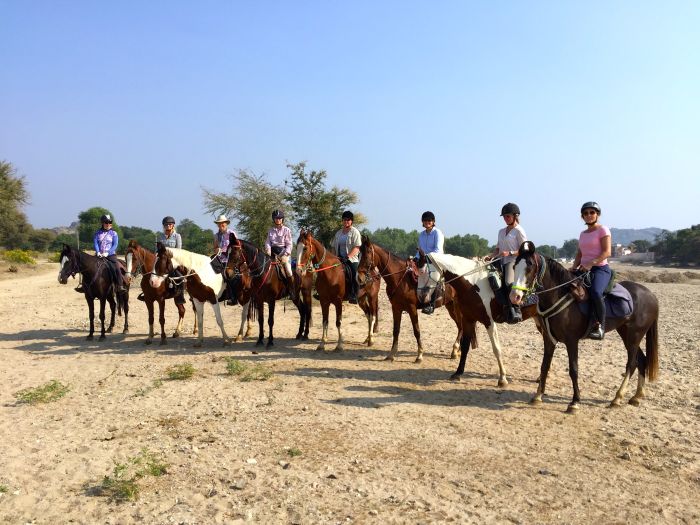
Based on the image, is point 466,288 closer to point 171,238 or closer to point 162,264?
point 162,264

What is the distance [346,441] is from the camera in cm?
616

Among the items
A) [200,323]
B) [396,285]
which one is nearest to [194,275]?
[200,323]

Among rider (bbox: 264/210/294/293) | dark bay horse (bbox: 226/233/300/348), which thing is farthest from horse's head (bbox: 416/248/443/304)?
dark bay horse (bbox: 226/233/300/348)

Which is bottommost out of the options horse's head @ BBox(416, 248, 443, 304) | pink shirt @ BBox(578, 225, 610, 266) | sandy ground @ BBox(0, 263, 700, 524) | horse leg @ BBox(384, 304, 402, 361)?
sandy ground @ BBox(0, 263, 700, 524)

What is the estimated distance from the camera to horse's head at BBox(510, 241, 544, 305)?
703cm

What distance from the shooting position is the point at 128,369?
953cm

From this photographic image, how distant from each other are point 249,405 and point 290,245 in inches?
200

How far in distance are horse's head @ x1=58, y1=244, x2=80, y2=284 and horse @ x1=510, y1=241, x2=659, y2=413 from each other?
10483 millimetres

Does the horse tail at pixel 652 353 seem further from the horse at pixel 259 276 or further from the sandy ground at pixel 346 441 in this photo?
the horse at pixel 259 276

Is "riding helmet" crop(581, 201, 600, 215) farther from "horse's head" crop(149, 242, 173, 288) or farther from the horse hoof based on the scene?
"horse's head" crop(149, 242, 173, 288)

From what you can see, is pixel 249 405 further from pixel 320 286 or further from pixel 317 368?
pixel 320 286

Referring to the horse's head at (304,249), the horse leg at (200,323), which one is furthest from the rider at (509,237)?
the horse leg at (200,323)

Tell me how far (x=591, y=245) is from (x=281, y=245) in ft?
22.7

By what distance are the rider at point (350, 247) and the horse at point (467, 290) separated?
251 centimetres
